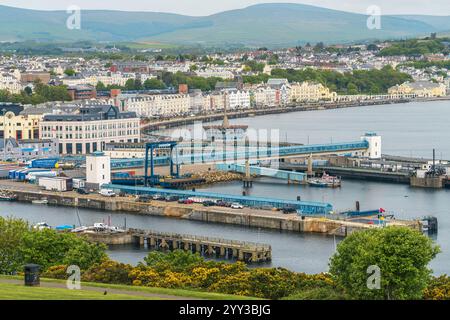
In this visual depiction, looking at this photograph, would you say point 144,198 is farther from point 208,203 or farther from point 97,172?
point 97,172

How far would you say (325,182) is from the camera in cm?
1964

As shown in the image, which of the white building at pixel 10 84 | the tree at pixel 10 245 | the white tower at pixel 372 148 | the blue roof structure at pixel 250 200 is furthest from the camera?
the white building at pixel 10 84

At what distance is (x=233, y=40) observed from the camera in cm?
11662

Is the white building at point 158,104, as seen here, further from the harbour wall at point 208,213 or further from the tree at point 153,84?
the harbour wall at point 208,213

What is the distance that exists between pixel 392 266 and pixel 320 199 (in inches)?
371

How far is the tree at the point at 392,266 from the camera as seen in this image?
8.27 metres

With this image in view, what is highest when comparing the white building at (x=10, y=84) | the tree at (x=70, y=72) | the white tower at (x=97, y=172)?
the tree at (x=70, y=72)

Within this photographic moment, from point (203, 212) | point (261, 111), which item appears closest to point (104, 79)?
point (261, 111)

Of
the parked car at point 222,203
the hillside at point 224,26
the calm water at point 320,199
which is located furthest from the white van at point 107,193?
the hillside at point 224,26

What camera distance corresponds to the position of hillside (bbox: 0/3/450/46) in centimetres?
10381

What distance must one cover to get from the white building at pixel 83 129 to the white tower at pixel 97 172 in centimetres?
561
